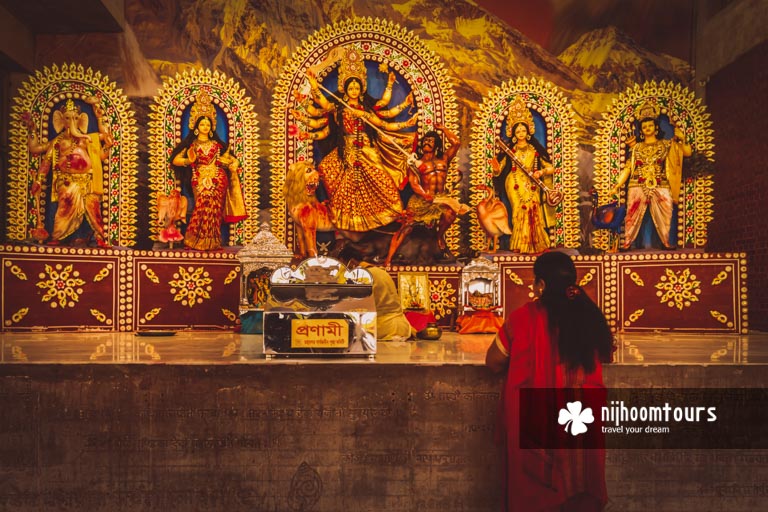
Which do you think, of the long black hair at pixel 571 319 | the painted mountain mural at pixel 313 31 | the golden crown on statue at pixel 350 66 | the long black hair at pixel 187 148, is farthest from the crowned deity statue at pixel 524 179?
the long black hair at pixel 571 319

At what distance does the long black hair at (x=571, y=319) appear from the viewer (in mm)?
3322

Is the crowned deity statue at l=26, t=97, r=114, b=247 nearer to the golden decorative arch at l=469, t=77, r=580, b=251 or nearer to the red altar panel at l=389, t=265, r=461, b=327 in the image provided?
the red altar panel at l=389, t=265, r=461, b=327

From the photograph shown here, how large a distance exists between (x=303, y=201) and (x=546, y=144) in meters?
3.25

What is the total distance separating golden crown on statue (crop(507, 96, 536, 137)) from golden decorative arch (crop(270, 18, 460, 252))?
0.69 meters

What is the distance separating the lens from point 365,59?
861 cm

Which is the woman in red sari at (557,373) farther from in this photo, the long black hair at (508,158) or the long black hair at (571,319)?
the long black hair at (508,158)

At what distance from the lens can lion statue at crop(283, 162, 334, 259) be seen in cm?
787

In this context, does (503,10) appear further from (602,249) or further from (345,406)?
(345,406)

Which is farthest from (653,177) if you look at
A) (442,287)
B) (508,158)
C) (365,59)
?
(365,59)

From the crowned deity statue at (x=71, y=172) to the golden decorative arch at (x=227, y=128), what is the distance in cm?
59

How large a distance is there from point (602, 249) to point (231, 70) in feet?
17.4

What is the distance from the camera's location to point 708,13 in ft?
29.0

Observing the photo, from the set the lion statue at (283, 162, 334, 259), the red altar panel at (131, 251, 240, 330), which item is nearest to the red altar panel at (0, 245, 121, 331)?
the red altar panel at (131, 251, 240, 330)

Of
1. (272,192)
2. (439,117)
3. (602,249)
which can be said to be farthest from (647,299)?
(272,192)
